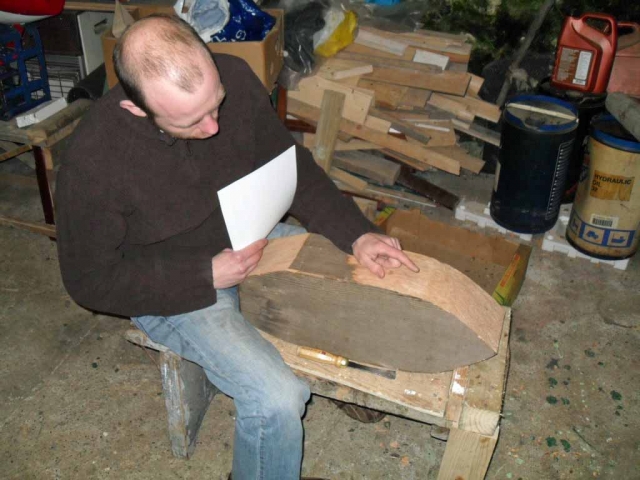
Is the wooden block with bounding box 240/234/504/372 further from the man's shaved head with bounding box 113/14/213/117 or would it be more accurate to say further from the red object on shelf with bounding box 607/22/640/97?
the red object on shelf with bounding box 607/22/640/97

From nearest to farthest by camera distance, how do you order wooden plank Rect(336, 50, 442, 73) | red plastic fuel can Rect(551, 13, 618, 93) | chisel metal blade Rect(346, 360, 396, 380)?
1. chisel metal blade Rect(346, 360, 396, 380)
2. red plastic fuel can Rect(551, 13, 618, 93)
3. wooden plank Rect(336, 50, 442, 73)

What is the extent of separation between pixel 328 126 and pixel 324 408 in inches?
72.1

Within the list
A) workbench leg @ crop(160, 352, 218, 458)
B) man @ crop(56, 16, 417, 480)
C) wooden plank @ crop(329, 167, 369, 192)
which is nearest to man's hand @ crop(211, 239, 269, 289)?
man @ crop(56, 16, 417, 480)

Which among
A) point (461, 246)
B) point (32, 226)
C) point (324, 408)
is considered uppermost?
point (461, 246)

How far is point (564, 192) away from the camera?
3.93m

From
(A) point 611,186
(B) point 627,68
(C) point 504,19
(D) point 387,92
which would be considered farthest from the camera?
(C) point 504,19

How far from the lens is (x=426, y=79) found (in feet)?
12.2

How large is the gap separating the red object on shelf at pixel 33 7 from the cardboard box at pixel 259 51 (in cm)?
43

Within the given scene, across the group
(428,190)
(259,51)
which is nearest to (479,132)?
(428,190)

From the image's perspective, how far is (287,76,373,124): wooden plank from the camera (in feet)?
12.3

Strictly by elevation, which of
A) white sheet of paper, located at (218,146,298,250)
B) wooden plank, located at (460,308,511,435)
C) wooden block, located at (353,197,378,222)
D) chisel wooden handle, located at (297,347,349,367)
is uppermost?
white sheet of paper, located at (218,146,298,250)

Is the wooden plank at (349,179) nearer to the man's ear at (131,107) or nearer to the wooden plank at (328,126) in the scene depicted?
the wooden plank at (328,126)

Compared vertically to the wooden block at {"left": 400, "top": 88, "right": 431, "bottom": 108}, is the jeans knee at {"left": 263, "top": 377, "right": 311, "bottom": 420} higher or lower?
lower

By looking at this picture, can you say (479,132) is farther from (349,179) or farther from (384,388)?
(384,388)
